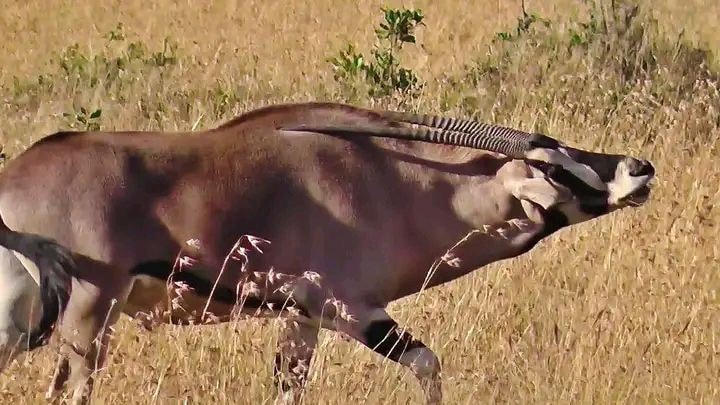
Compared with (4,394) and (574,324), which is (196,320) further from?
(574,324)

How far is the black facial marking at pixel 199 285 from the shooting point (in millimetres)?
4730

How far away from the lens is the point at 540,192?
5223mm

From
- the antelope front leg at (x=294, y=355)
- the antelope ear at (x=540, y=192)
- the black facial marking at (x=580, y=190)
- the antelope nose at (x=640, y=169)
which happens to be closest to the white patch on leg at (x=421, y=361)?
the antelope front leg at (x=294, y=355)

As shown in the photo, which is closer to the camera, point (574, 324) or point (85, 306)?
point (85, 306)

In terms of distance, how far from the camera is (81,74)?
1116 centimetres

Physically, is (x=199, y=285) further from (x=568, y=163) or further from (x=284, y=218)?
(x=568, y=163)

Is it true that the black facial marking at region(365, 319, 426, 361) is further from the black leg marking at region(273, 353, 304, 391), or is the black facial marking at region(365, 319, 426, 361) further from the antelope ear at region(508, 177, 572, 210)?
the antelope ear at region(508, 177, 572, 210)

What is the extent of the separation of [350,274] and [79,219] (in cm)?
97

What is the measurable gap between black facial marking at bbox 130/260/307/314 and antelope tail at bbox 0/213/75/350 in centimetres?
32

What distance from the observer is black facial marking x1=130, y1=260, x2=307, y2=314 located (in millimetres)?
4730

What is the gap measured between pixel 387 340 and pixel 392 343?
0.09ft

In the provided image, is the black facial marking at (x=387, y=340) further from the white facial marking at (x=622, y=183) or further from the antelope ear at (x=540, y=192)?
the white facial marking at (x=622, y=183)

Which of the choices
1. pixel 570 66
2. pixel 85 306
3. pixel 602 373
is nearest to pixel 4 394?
pixel 85 306

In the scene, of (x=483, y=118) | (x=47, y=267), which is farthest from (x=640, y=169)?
(x=483, y=118)
